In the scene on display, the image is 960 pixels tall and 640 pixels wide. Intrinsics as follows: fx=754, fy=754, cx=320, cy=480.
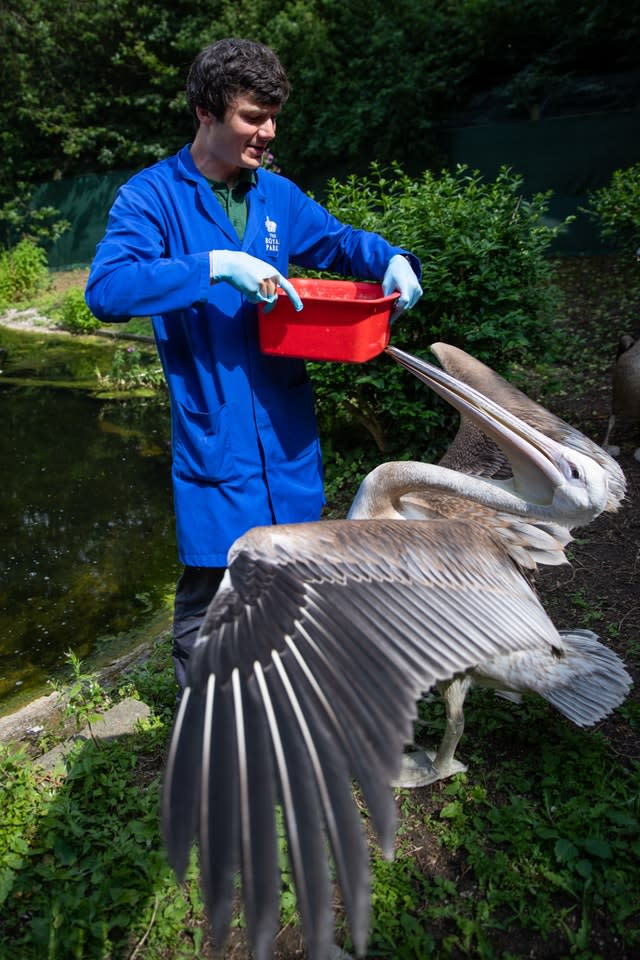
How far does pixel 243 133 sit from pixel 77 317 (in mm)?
10908

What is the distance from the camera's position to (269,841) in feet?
4.85

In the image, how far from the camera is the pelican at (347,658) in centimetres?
147

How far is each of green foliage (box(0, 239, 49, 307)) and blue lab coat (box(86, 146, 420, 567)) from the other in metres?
13.9

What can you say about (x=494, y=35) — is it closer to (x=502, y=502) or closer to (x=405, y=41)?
(x=405, y=41)

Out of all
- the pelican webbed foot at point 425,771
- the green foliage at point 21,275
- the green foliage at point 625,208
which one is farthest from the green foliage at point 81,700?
the green foliage at point 21,275

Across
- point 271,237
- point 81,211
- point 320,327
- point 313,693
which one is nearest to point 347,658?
point 313,693

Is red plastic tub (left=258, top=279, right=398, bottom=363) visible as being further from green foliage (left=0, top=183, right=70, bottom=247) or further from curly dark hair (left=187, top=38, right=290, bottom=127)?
green foliage (left=0, top=183, right=70, bottom=247)

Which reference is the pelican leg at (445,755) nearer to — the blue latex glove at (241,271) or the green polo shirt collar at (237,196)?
the blue latex glove at (241,271)

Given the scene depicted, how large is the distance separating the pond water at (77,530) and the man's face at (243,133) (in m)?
2.79

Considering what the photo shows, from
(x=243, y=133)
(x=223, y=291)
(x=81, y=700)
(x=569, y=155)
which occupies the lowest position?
(x=81, y=700)

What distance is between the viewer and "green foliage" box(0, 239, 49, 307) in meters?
15.5

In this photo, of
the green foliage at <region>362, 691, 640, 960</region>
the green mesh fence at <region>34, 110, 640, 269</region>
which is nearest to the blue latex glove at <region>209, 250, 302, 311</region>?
the green foliage at <region>362, 691, 640, 960</region>

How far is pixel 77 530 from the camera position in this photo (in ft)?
18.9

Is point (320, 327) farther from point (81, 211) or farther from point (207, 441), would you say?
point (81, 211)
